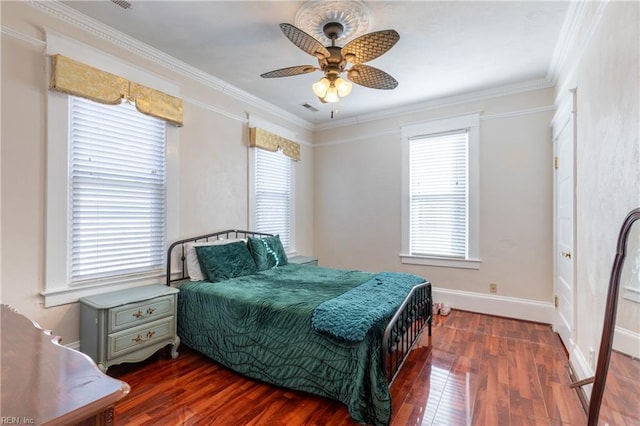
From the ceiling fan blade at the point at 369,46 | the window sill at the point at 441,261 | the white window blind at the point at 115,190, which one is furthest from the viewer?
the window sill at the point at 441,261

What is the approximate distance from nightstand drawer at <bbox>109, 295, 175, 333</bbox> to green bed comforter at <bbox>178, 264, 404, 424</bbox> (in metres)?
0.21

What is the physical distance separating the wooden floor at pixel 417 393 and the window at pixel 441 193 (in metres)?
1.42

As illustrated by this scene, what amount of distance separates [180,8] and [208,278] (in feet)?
7.58

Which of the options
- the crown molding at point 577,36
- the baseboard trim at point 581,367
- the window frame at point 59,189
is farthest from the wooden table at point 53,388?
the crown molding at point 577,36

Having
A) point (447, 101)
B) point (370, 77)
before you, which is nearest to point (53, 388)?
point (370, 77)

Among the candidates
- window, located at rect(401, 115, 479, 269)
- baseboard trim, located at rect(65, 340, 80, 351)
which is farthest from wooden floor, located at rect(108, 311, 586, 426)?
window, located at rect(401, 115, 479, 269)

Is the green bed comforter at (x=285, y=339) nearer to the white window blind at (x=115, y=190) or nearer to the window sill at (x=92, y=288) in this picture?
the window sill at (x=92, y=288)

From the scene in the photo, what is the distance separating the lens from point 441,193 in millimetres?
4195

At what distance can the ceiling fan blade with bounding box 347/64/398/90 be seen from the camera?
2.40 m

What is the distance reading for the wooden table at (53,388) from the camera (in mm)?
691

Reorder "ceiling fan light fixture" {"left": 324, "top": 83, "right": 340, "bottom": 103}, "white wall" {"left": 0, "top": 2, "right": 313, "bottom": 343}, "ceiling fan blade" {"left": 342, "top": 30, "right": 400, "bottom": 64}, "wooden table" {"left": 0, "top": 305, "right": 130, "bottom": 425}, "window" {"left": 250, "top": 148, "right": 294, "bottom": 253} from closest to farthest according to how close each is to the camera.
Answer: "wooden table" {"left": 0, "top": 305, "right": 130, "bottom": 425}
"ceiling fan blade" {"left": 342, "top": 30, "right": 400, "bottom": 64}
"white wall" {"left": 0, "top": 2, "right": 313, "bottom": 343}
"ceiling fan light fixture" {"left": 324, "top": 83, "right": 340, "bottom": 103}
"window" {"left": 250, "top": 148, "right": 294, "bottom": 253}

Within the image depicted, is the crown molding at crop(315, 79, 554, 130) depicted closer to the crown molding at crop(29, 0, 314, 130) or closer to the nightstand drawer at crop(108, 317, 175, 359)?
the crown molding at crop(29, 0, 314, 130)

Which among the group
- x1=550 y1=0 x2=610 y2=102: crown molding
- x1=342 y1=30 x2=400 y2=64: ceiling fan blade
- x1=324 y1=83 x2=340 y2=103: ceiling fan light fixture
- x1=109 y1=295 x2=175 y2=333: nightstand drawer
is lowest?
x1=109 y1=295 x2=175 y2=333: nightstand drawer

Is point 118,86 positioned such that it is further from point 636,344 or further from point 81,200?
point 636,344
